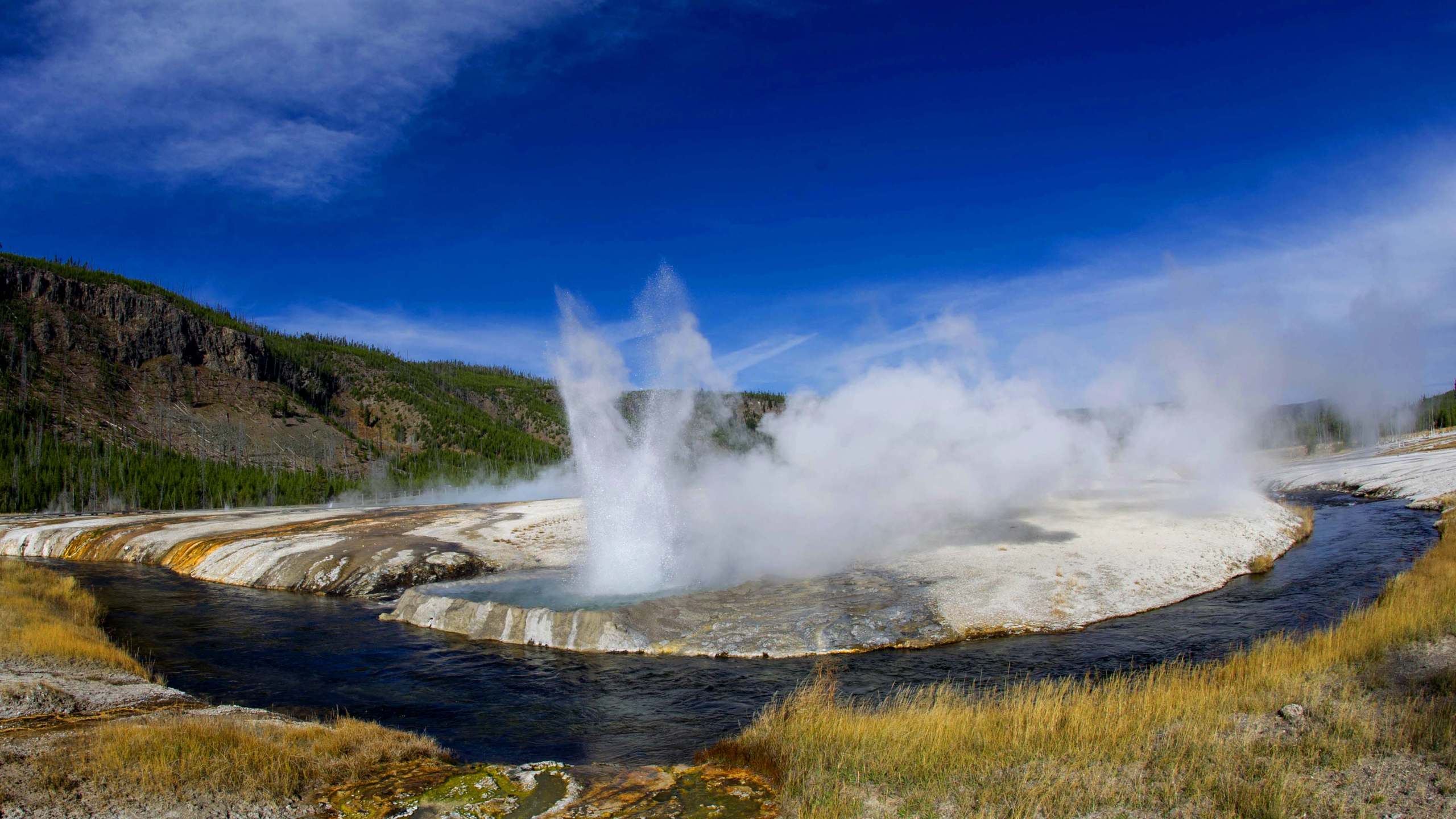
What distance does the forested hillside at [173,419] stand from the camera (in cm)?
10412

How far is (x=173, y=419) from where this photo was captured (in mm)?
141875

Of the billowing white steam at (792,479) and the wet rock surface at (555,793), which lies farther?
the billowing white steam at (792,479)

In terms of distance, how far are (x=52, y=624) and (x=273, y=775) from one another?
15593 mm

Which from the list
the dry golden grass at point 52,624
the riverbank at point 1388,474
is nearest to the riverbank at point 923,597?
the dry golden grass at point 52,624

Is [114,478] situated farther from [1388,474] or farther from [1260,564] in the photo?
[1388,474]

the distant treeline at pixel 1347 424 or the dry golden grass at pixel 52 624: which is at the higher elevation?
the distant treeline at pixel 1347 424

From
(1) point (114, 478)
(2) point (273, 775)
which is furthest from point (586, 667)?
(1) point (114, 478)

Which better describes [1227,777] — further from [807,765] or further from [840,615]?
[840,615]

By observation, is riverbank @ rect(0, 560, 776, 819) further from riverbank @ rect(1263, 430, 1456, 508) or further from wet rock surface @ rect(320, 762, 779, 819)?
riverbank @ rect(1263, 430, 1456, 508)

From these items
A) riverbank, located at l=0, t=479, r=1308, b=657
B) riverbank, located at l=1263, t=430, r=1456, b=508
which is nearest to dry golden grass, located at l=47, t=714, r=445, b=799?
riverbank, located at l=0, t=479, r=1308, b=657

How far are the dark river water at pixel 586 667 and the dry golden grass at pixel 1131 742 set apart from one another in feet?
10.2

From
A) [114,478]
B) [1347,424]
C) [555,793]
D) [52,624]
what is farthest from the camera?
[1347,424]

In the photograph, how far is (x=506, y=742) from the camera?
12773mm

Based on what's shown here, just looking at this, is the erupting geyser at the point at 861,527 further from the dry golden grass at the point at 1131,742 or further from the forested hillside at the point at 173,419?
the forested hillside at the point at 173,419
